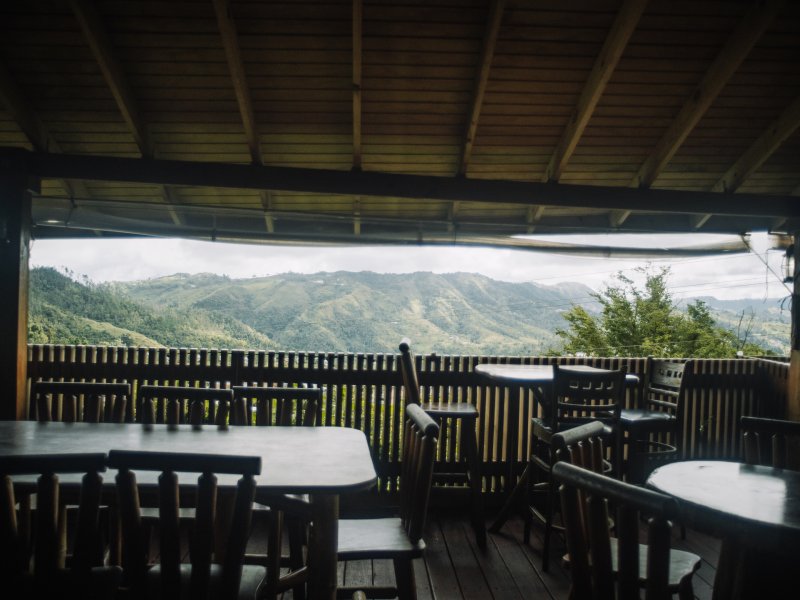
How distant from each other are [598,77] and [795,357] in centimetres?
343

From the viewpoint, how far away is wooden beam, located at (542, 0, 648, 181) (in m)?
4.35

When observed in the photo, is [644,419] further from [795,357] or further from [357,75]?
[357,75]

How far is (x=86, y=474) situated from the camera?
1.80 metres

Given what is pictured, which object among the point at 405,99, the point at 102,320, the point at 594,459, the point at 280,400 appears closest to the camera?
the point at 594,459

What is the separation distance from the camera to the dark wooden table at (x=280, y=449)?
2.25m

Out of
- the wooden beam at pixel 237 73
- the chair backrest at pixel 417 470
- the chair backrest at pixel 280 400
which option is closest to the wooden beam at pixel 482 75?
the wooden beam at pixel 237 73

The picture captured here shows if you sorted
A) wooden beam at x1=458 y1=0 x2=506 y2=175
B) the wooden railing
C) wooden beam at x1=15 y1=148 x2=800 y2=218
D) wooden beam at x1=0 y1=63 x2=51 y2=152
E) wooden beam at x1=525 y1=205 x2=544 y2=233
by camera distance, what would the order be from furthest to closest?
wooden beam at x1=525 y1=205 x2=544 y2=233 < the wooden railing < wooden beam at x1=15 y1=148 x2=800 y2=218 < wooden beam at x1=0 y1=63 x2=51 y2=152 < wooden beam at x1=458 y1=0 x2=506 y2=175

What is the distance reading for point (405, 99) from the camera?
532cm

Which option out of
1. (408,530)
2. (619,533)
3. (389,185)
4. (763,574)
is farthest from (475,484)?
(619,533)

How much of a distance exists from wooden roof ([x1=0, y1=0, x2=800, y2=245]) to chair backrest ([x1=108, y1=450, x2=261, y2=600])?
3.54 m

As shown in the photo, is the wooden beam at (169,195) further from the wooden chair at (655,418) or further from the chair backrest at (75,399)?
the wooden chair at (655,418)

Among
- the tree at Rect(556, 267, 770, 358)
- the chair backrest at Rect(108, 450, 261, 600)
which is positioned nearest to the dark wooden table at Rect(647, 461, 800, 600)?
the chair backrest at Rect(108, 450, 261, 600)

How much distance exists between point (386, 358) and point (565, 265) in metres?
21.6

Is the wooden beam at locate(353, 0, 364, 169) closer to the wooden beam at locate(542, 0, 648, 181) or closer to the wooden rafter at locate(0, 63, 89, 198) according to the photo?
the wooden beam at locate(542, 0, 648, 181)
